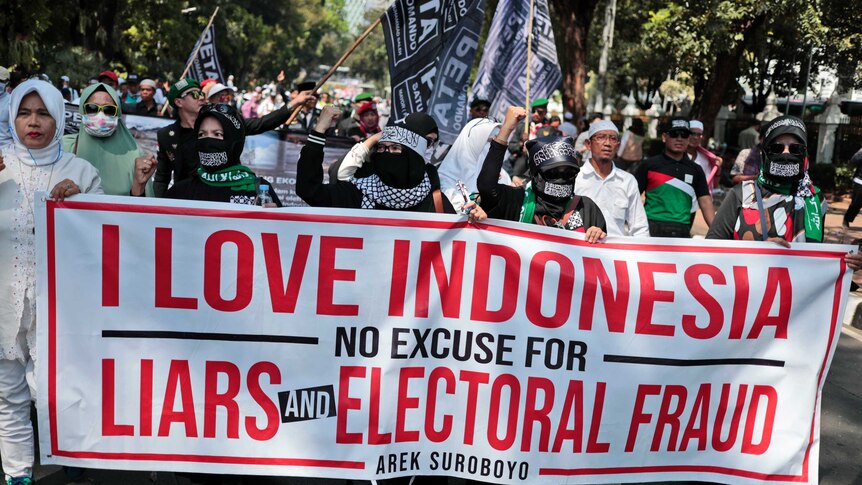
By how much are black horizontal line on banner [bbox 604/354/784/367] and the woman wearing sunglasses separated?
68 centimetres

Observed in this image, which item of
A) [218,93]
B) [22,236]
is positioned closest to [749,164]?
[218,93]

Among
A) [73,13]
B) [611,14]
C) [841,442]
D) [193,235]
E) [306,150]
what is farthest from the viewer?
[73,13]

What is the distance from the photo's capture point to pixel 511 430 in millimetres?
3875

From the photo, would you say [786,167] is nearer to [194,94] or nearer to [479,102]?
[194,94]

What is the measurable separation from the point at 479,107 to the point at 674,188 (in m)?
2.91

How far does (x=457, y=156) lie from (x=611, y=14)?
19286 millimetres

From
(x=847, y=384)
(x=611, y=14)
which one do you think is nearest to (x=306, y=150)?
(x=847, y=384)

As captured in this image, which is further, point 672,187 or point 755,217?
point 672,187

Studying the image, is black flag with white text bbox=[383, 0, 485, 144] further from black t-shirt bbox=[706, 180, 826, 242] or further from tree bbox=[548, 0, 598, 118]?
tree bbox=[548, 0, 598, 118]

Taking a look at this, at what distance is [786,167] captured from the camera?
14.6 feet

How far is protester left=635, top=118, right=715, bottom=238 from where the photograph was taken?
7.02 m

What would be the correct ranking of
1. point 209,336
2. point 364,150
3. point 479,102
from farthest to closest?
point 479,102 < point 364,150 < point 209,336

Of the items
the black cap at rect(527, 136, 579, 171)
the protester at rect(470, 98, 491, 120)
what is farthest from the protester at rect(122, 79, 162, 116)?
the black cap at rect(527, 136, 579, 171)

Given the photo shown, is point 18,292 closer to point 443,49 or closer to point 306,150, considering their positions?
point 306,150
